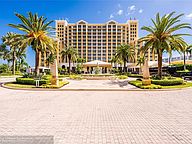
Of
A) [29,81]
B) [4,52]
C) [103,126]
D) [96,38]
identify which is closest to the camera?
[103,126]

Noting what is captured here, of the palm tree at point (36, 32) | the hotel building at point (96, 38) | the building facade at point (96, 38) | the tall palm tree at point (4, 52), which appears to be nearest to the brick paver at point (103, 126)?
the palm tree at point (36, 32)

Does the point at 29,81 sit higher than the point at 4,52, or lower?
lower

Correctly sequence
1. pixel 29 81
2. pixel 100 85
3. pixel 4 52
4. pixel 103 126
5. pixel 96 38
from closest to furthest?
pixel 103 126 → pixel 29 81 → pixel 100 85 → pixel 4 52 → pixel 96 38

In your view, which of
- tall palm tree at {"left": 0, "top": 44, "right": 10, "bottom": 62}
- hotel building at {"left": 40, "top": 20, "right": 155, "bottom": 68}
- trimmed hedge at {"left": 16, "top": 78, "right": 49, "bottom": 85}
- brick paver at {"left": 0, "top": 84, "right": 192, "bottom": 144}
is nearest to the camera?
brick paver at {"left": 0, "top": 84, "right": 192, "bottom": 144}

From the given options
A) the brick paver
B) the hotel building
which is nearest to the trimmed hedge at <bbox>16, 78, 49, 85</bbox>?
the brick paver

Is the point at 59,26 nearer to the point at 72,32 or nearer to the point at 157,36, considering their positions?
the point at 72,32

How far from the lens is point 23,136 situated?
5.71 meters

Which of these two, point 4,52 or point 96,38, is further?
point 96,38

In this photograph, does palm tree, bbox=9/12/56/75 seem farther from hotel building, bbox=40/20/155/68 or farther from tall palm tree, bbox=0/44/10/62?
hotel building, bbox=40/20/155/68

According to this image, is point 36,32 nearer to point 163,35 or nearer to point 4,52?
point 163,35

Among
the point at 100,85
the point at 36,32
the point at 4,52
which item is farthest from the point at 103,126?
the point at 4,52

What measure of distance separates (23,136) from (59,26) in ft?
397

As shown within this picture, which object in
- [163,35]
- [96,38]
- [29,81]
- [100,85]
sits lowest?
[100,85]

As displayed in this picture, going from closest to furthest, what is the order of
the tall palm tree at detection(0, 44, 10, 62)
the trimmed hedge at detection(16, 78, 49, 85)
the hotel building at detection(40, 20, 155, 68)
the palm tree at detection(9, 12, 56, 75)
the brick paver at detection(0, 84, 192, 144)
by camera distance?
1. the brick paver at detection(0, 84, 192, 144)
2. the trimmed hedge at detection(16, 78, 49, 85)
3. the palm tree at detection(9, 12, 56, 75)
4. the tall palm tree at detection(0, 44, 10, 62)
5. the hotel building at detection(40, 20, 155, 68)
